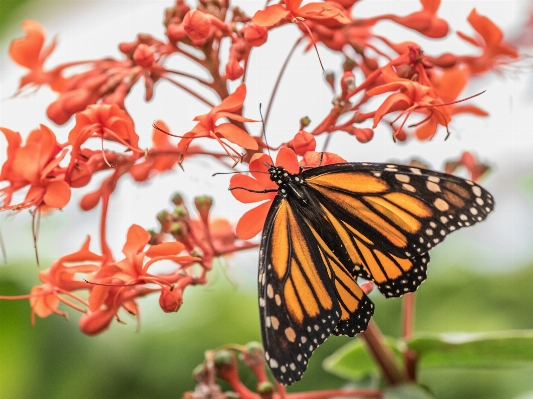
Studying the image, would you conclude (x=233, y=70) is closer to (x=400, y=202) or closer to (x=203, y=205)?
(x=203, y=205)

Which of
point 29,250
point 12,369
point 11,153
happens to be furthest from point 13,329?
point 11,153

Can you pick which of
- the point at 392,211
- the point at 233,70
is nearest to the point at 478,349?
the point at 392,211

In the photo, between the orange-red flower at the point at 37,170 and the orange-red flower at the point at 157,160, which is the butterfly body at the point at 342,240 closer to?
the orange-red flower at the point at 157,160

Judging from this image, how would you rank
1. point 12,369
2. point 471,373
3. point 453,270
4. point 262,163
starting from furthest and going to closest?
1. point 453,270
2. point 12,369
3. point 471,373
4. point 262,163

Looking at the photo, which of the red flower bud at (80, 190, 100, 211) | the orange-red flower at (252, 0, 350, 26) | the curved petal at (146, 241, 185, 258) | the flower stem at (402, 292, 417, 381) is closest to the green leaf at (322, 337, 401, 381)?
the flower stem at (402, 292, 417, 381)

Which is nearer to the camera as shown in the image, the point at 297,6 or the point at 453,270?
the point at 297,6

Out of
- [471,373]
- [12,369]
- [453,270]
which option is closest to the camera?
[471,373]

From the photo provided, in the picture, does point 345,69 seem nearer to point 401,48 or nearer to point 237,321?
point 401,48
